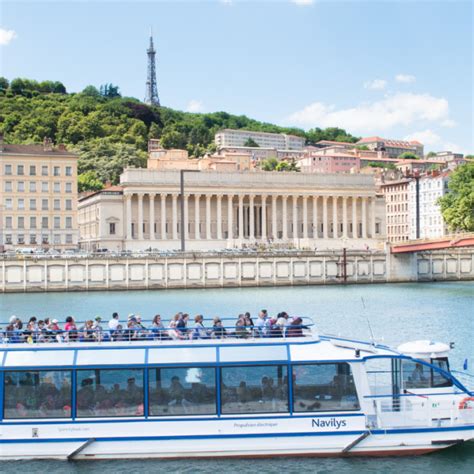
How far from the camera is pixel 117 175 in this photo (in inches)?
6737

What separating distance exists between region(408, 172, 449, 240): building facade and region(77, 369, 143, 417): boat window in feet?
423

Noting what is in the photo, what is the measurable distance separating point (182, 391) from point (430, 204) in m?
134

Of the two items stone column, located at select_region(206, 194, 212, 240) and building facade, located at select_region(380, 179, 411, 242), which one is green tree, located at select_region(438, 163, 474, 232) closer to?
building facade, located at select_region(380, 179, 411, 242)

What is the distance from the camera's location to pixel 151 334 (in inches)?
873

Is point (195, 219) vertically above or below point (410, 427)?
above

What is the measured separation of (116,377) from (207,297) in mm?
54596

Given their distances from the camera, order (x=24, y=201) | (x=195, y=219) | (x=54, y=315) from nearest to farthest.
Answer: (x=54, y=315) < (x=24, y=201) < (x=195, y=219)

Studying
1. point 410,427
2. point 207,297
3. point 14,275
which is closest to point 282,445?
point 410,427

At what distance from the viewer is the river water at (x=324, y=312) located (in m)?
20.2

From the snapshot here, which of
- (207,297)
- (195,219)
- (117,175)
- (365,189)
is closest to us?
(207,297)

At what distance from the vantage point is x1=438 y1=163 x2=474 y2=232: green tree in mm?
109688

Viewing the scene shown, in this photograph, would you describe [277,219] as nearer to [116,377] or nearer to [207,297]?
[207,297]

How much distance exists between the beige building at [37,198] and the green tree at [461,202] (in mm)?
47611

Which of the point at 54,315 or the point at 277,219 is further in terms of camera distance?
the point at 277,219
